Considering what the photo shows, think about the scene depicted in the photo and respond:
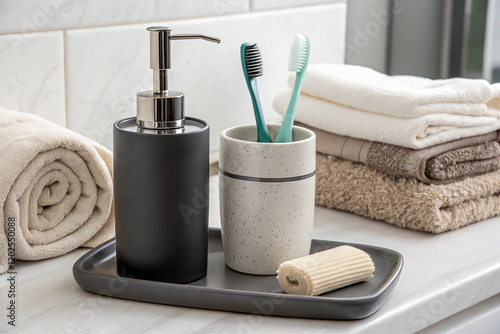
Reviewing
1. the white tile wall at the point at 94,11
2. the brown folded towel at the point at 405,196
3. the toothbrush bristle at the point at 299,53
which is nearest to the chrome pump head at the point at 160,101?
the toothbrush bristle at the point at 299,53

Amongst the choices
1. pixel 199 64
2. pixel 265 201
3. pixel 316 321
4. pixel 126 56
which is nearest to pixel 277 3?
pixel 199 64

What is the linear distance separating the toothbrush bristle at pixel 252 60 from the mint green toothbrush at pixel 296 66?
37mm

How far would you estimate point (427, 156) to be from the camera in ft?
2.92

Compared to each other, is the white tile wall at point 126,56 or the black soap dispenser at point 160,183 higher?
the white tile wall at point 126,56

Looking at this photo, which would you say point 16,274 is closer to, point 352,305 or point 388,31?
point 352,305

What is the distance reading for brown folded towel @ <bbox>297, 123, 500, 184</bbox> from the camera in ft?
2.92

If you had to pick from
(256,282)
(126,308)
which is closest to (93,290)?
Result: (126,308)

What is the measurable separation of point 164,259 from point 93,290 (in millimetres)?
80

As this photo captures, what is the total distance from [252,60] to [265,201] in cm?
15

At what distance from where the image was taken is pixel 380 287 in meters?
Answer: 0.69

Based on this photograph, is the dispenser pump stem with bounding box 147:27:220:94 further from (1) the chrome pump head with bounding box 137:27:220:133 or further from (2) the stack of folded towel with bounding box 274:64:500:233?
(2) the stack of folded towel with bounding box 274:64:500:233

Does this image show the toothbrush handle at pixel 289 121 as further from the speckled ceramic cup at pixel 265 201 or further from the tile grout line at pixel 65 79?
the tile grout line at pixel 65 79

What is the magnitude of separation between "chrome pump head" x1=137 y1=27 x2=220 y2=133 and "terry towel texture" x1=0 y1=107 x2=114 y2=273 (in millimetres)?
120

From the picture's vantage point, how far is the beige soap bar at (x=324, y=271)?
26.6 inches
